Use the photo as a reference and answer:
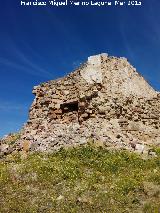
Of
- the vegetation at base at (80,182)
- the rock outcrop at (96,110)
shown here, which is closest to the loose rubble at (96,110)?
the rock outcrop at (96,110)

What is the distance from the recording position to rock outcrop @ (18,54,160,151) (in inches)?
783

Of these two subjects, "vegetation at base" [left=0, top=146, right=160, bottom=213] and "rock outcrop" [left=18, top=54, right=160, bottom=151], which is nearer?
"vegetation at base" [left=0, top=146, right=160, bottom=213]

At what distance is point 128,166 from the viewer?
57.6 ft

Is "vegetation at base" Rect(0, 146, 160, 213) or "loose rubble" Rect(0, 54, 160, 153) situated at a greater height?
"loose rubble" Rect(0, 54, 160, 153)

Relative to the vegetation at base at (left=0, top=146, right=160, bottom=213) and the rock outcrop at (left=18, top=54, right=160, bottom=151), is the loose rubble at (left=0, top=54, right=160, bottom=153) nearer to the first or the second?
the rock outcrop at (left=18, top=54, right=160, bottom=151)

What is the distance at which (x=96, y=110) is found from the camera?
21.2 m

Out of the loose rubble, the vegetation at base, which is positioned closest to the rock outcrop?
the loose rubble

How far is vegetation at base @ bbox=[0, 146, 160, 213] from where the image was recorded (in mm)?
14203

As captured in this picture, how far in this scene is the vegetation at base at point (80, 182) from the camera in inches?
559

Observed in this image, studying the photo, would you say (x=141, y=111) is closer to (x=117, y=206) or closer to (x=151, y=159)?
(x=151, y=159)

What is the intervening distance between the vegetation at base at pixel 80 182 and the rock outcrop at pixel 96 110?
4.20 ft

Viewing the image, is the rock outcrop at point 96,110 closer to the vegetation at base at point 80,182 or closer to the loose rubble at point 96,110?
the loose rubble at point 96,110

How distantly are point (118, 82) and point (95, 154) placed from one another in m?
6.13

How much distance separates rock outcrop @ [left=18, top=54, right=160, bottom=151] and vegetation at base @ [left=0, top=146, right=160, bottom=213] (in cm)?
128
